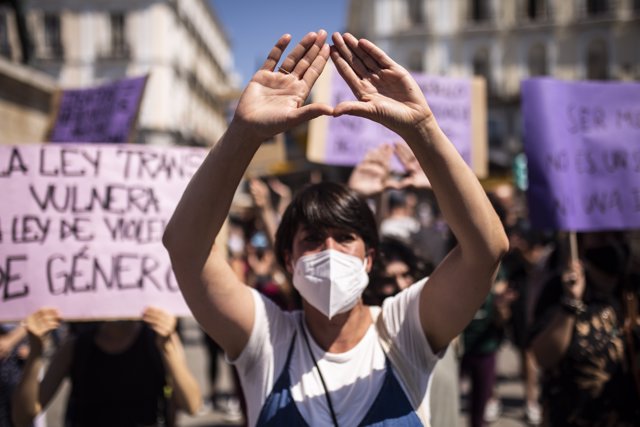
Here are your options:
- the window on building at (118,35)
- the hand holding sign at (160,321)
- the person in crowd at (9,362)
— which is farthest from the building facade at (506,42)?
the hand holding sign at (160,321)

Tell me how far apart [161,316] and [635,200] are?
2.25 metres

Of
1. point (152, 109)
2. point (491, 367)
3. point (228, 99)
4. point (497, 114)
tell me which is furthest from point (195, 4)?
point (491, 367)

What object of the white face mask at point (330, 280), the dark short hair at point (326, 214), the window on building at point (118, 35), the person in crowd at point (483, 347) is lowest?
the person in crowd at point (483, 347)

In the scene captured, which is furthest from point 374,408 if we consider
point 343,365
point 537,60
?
point 537,60

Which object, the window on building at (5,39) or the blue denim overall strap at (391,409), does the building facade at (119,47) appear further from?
the blue denim overall strap at (391,409)

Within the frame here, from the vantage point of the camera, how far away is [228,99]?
20.1 ft

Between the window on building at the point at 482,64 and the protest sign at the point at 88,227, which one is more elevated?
the window on building at the point at 482,64

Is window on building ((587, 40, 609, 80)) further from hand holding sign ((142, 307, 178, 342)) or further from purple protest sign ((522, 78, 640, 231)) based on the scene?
hand holding sign ((142, 307, 178, 342))

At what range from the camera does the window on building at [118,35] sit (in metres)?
31.8

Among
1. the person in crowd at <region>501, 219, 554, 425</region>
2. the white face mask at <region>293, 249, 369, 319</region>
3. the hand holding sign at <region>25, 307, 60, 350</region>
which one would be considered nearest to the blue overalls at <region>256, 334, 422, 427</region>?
the white face mask at <region>293, 249, 369, 319</region>

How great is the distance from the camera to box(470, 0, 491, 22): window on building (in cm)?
3080

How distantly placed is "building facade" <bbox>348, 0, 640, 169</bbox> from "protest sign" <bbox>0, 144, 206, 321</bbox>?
29325 millimetres

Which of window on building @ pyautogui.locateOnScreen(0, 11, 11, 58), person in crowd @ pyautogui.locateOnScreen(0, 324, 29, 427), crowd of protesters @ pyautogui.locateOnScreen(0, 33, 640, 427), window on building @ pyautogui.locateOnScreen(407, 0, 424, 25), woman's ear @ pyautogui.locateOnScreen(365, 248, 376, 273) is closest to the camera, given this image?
woman's ear @ pyautogui.locateOnScreen(365, 248, 376, 273)

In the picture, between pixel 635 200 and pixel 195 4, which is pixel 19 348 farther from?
pixel 195 4
